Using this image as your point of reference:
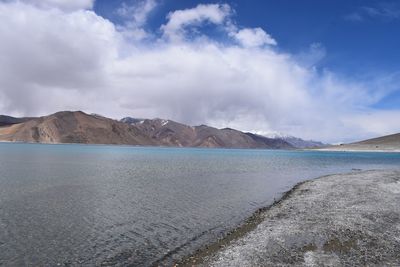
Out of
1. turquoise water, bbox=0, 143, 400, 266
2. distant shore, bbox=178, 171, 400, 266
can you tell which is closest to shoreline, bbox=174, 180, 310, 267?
distant shore, bbox=178, 171, 400, 266

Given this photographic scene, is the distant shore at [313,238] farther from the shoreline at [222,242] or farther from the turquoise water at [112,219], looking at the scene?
the turquoise water at [112,219]

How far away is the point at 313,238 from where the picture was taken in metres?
17.5

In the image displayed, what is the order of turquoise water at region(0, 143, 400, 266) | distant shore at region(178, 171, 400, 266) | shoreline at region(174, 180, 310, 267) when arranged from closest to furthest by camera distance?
distant shore at region(178, 171, 400, 266), shoreline at region(174, 180, 310, 267), turquoise water at region(0, 143, 400, 266)

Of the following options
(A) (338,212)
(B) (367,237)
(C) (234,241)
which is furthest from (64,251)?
(A) (338,212)

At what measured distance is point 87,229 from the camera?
66.7 ft

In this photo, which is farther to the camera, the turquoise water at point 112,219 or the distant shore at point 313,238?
the turquoise water at point 112,219

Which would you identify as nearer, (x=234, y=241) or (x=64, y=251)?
(x=64, y=251)

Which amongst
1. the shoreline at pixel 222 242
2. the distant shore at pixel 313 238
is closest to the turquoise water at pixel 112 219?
the shoreline at pixel 222 242

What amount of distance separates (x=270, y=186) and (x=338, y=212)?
19029 mm

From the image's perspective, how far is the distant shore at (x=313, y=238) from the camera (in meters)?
14.4

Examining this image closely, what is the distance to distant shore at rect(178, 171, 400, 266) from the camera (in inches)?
566

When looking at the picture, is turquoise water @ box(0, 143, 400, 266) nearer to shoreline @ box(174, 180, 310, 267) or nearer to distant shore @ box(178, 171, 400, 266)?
shoreline @ box(174, 180, 310, 267)

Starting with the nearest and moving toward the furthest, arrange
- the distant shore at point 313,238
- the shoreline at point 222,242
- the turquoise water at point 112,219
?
the distant shore at point 313,238, the shoreline at point 222,242, the turquoise water at point 112,219

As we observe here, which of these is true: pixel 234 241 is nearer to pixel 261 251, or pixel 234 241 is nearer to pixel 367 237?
pixel 261 251
